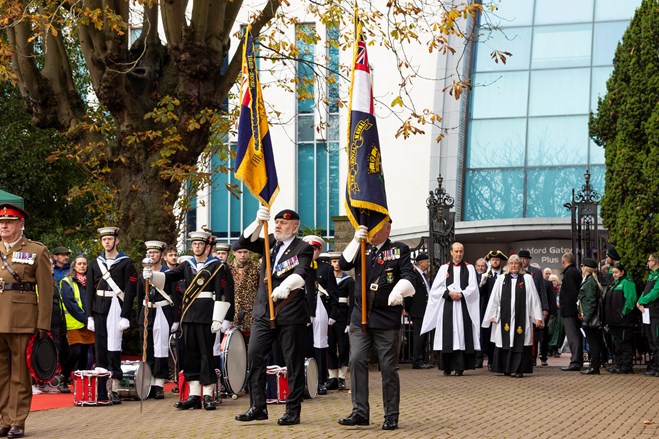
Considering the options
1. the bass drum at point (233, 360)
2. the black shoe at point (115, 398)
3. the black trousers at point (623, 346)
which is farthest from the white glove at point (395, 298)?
the black trousers at point (623, 346)

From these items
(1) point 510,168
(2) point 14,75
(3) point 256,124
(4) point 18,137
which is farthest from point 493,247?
(3) point 256,124

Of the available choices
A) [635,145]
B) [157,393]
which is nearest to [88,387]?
[157,393]

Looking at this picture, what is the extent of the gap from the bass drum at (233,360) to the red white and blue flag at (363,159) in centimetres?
210

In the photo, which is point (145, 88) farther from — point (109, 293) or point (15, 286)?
point (15, 286)

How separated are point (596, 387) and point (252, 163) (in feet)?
23.2

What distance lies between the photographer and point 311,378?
47.0ft

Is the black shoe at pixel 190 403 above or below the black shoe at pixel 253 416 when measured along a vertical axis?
below

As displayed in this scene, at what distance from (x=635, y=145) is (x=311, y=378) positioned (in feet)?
31.2

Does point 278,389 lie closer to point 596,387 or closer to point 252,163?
point 252,163

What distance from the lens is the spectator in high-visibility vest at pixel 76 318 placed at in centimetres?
1595

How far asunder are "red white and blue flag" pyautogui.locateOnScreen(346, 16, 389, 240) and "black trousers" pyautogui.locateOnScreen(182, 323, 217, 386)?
8.95 feet

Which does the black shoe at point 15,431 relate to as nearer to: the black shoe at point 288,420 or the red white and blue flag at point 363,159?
the black shoe at point 288,420

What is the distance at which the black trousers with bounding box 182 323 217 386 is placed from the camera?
13133mm

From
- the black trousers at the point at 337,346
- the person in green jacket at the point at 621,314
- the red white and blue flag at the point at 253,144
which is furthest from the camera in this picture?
the person in green jacket at the point at 621,314
